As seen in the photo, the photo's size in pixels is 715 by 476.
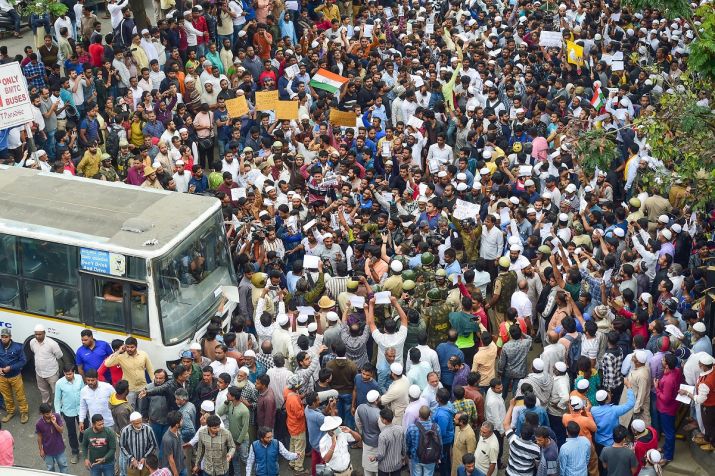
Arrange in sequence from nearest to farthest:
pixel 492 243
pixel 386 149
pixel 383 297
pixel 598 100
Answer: pixel 383 297
pixel 492 243
pixel 386 149
pixel 598 100

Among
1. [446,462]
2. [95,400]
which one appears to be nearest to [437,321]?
[446,462]

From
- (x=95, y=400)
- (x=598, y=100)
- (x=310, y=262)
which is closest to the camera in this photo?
(x=95, y=400)

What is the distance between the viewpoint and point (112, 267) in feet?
50.7

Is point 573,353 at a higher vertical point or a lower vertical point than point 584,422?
lower

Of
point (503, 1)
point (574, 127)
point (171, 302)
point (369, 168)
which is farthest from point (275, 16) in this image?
point (171, 302)

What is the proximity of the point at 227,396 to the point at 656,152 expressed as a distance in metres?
6.81

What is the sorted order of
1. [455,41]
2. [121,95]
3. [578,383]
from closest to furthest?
[578,383], [121,95], [455,41]

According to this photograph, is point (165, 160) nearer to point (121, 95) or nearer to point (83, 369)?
point (121, 95)

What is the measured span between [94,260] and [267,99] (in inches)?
270

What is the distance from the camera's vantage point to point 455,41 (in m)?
26.0

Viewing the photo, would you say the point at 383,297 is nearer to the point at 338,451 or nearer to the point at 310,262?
the point at 310,262

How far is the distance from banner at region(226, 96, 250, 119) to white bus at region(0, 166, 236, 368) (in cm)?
512

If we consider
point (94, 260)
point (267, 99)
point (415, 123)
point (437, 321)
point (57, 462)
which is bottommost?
point (57, 462)

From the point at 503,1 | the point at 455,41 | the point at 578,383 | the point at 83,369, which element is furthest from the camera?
the point at 503,1
